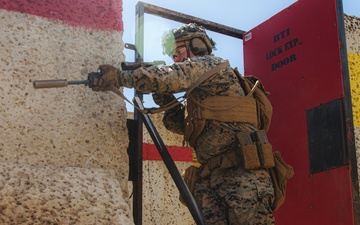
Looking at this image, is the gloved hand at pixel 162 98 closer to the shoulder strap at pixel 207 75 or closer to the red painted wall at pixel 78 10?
the shoulder strap at pixel 207 75

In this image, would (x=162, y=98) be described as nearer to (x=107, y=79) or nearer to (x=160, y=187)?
(x=107, y=79)

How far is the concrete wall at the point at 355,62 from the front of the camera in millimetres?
2902

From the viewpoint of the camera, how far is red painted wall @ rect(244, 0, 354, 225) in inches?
104

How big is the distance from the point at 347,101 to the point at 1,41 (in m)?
1.73

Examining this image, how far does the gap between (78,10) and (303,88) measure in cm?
144

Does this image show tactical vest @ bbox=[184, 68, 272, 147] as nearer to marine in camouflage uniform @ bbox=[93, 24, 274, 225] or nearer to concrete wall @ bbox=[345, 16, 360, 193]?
marine in camouflage uniform @ bbox=[93, 24, 274, 225]

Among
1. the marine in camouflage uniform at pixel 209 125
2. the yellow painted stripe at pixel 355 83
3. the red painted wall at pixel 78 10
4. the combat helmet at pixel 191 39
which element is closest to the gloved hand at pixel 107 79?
the marine in camouflage uniform at pixel 209 125

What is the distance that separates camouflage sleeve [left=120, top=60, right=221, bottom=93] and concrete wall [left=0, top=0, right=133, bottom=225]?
0.12 meters

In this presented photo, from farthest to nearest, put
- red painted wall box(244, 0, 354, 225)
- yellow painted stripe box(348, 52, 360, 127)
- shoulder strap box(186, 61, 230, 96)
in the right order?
yellow painted stripe box(348, 52, 360, 127)
red painted wall box(244, 0, 354, 225)
shoulder strap box(186, 61, 230, 96)

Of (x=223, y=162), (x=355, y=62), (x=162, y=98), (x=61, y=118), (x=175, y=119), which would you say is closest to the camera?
(x=61, y=118)

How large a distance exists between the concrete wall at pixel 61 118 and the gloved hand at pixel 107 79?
0.29 feet

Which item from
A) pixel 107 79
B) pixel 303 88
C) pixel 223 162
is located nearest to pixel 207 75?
pixel 223 162

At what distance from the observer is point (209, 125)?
2354mm

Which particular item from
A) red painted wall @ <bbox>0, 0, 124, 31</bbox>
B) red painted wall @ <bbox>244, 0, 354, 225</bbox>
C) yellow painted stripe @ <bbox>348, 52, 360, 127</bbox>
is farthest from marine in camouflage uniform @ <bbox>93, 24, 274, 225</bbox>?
yellow painted stripe @ <bbox>348, 52, 360, 127</bbox>
